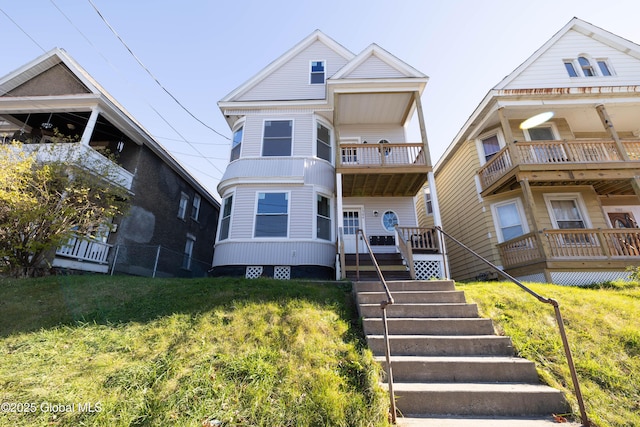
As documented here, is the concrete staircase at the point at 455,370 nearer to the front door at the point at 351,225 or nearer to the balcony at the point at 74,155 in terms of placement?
the front door at the point at 351,225

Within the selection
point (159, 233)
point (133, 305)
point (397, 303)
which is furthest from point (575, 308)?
point (159, 233)

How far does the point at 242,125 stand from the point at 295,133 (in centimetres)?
252

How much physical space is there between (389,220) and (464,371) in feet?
26.1

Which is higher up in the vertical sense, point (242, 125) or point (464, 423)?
point (242, 125)

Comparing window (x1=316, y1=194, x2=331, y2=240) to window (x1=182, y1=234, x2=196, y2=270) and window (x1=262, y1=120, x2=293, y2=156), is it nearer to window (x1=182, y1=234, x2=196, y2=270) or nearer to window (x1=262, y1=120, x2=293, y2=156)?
window (x1=262, y1=120, x2=293, y2=156)

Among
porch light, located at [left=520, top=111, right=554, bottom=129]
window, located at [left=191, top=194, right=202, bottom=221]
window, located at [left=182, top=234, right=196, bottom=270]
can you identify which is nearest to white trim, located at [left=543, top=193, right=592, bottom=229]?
porch light, located at [left=520, top=111, right=554, bottom=129]

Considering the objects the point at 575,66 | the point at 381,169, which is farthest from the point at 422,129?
the point at 575,66

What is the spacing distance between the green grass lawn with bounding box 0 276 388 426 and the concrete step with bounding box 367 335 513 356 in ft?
1.84

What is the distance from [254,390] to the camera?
9.96ft

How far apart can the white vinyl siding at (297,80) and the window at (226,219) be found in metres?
4.97

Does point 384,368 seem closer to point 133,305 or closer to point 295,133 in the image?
point 133,305

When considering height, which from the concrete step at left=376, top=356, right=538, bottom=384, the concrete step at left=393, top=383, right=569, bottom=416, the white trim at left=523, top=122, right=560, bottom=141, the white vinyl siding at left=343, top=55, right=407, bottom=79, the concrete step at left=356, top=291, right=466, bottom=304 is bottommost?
the concrete step at left=393, top=383, right=569, bottom=416

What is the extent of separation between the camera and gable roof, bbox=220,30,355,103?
1230 centimetres

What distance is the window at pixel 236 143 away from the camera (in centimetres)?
1168
